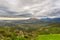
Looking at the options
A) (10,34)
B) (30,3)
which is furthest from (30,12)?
(10,34)

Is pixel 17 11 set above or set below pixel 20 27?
above

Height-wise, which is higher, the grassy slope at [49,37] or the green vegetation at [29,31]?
the green vegetation at [29,31]

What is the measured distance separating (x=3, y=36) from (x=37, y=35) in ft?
1.64

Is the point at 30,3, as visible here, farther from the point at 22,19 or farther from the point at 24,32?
the point at 24,32

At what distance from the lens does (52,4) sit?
202 cm

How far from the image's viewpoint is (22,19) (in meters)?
2.01

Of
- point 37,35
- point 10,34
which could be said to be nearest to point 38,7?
point 37,35

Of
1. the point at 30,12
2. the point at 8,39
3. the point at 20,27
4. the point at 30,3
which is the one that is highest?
the point at 30,3

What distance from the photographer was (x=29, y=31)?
2.00 metres

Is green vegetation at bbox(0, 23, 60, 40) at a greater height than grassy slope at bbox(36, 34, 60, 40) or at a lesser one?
greater

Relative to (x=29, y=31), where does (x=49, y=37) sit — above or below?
below

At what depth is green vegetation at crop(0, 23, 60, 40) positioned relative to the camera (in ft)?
6.39

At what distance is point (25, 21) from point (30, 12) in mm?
155

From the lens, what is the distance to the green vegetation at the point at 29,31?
1.95 meters
